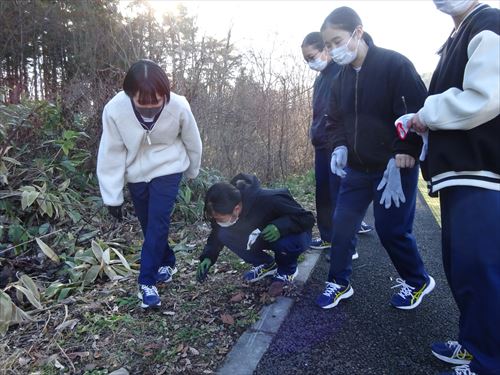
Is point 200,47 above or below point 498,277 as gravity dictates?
above

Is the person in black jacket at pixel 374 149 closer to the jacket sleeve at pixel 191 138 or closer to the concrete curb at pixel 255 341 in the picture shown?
the concrete curb at pixel 255 341

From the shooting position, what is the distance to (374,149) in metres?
2.68

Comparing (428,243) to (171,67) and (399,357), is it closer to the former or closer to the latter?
(399,357)

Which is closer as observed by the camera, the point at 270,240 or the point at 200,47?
the point at 270,240

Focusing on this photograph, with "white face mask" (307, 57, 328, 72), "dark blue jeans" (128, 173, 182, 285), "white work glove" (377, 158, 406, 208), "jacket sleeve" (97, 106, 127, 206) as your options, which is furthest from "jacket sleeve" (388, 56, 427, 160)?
"jacket sleeve" (97, 106, 127, 206)

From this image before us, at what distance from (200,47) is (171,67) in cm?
62

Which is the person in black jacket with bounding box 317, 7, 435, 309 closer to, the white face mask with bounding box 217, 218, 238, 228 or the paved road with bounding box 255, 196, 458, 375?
the paved road with bounding box 255, 196, 458, 375

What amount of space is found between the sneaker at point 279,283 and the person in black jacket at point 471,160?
4.57ft

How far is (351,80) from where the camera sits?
277 cm

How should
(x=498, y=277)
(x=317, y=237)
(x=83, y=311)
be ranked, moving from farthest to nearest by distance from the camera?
(x=317, y=237) → (x=83, y=311) → (x=498, y=277)

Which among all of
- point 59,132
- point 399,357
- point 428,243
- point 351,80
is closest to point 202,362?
point 399,357

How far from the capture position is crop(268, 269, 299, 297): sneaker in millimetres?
3170

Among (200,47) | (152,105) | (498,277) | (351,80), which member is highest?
(200,47)

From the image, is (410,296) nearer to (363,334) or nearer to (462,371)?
(363,334)
